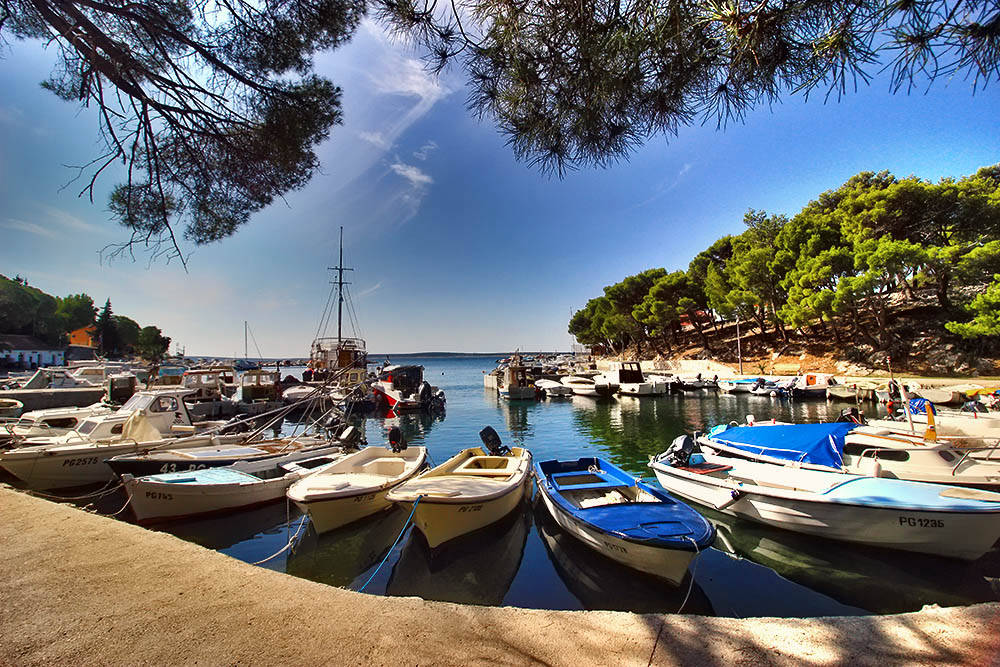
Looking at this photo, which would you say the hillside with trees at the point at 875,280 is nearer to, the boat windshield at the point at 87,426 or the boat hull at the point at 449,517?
the boat hull at the point at 449,517

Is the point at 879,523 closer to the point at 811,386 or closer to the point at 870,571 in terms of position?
the point at 870,571

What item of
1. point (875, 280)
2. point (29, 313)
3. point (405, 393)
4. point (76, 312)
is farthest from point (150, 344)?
point (875, 280)

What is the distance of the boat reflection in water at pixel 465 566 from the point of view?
236 inches

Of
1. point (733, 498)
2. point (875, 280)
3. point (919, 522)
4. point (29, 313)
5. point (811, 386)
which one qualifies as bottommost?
point (811, 386)

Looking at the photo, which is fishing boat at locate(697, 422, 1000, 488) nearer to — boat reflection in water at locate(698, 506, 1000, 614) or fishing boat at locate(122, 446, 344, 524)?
boat reflection in water at locate(698, 506, 1000, 614)

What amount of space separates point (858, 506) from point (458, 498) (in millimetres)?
6592

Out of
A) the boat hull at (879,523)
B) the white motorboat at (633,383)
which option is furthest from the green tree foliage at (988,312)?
the boat hull at (879,523)

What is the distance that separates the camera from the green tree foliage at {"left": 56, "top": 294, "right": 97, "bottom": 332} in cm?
7681

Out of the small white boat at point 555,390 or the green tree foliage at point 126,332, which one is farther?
the green tree foliage at point 126,332

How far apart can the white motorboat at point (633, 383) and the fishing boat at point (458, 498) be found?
29.6 metres

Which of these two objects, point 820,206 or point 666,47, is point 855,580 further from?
point 820,206

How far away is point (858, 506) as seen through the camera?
6.49 meters

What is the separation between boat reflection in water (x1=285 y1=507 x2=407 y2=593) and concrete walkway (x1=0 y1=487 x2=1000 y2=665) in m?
3.24

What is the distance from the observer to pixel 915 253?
28.1 meters
